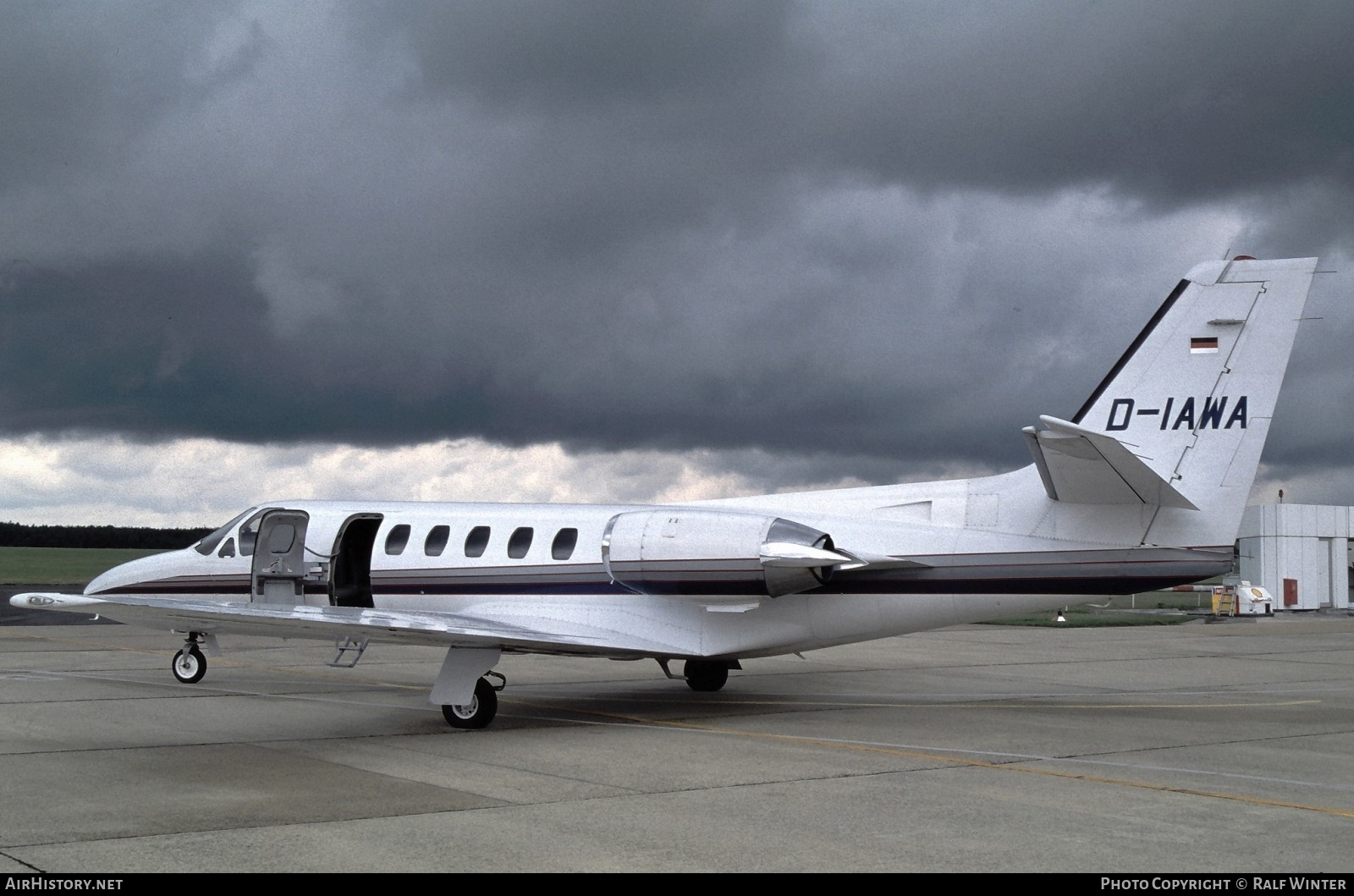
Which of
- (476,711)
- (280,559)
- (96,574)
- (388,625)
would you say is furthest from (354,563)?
(96,574)

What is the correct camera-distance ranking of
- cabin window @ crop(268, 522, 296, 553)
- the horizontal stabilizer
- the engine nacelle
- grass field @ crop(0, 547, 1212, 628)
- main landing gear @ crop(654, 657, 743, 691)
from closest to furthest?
1. the horizontal stabilizer
2. the engine nacelle
3. main landing gear @ crop(654, 657, 743, 691)
4. cabin window @ crop(268, 522, 296, 553)
5. grass field @ crop(0, 547, 1212, 628)

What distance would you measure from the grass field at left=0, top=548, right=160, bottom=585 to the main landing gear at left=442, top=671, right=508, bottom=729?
38383 mm

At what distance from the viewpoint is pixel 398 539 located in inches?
684

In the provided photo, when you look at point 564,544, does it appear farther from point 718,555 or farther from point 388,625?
point 388,625

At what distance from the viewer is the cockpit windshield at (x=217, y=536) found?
18766 millimetres

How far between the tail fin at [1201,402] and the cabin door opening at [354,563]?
31.1 feet

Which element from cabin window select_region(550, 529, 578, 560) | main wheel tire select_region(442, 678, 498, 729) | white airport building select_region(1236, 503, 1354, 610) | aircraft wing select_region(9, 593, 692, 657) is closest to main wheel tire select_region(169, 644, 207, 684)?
aircraft wing select_region(9, 593, 692, 657)

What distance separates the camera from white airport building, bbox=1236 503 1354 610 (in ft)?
161

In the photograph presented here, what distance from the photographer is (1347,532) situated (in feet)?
168

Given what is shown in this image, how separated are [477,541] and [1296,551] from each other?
43.0 meters

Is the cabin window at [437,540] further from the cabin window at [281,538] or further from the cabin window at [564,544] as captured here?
the cabin window at [281,538]

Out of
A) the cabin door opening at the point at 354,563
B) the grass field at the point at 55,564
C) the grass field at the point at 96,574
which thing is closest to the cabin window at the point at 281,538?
the cabin door opening at the point at 354,563

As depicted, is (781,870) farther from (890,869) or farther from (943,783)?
(943,783)

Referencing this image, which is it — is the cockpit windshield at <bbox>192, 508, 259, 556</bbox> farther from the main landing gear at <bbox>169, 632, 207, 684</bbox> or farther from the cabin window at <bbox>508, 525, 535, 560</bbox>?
the cabin window at <bbox>508, 525, 535, 560</bbox>
